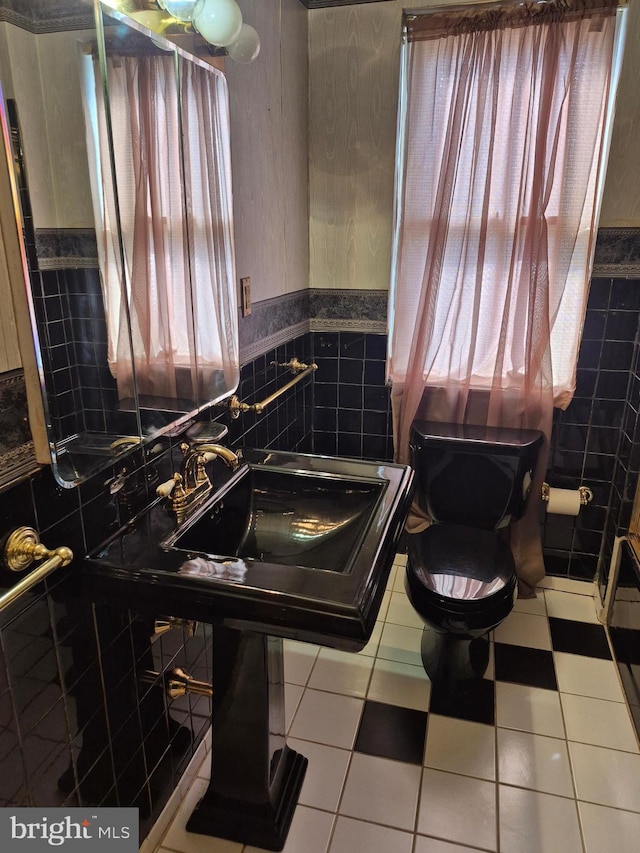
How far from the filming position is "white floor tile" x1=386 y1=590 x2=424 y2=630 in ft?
7.34

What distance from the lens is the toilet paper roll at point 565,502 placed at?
2.30 metres

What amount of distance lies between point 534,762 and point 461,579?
540 millimetres

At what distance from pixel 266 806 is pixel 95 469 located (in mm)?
976

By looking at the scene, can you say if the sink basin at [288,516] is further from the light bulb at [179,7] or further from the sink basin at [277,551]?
the light bulb at [179,7]

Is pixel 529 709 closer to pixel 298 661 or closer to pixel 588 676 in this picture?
pixel 588 676

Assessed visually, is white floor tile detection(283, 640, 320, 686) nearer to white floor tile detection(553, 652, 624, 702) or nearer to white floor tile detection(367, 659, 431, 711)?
white floor tile detection(367, 659, 431, 711)

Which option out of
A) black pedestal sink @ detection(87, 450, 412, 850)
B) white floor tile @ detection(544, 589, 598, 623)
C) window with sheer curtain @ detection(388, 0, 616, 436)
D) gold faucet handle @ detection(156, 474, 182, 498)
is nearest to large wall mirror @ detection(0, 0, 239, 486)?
gold faucet handle @ detection(156, 474, 182, 498)

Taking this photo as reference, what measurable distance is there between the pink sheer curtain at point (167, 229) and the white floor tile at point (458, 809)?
4.04 ft

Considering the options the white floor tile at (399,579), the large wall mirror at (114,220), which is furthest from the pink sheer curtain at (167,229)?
the white floor tile at (399,579)

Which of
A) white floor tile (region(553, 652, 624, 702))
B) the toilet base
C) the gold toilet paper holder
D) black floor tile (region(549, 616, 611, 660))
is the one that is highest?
the gold toilet paper holder

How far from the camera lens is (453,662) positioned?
191 centimetres

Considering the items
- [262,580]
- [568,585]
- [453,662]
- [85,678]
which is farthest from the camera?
[568,585]

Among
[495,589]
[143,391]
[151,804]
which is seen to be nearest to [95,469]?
[143,391]

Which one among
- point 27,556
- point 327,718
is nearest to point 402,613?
point 327,718
